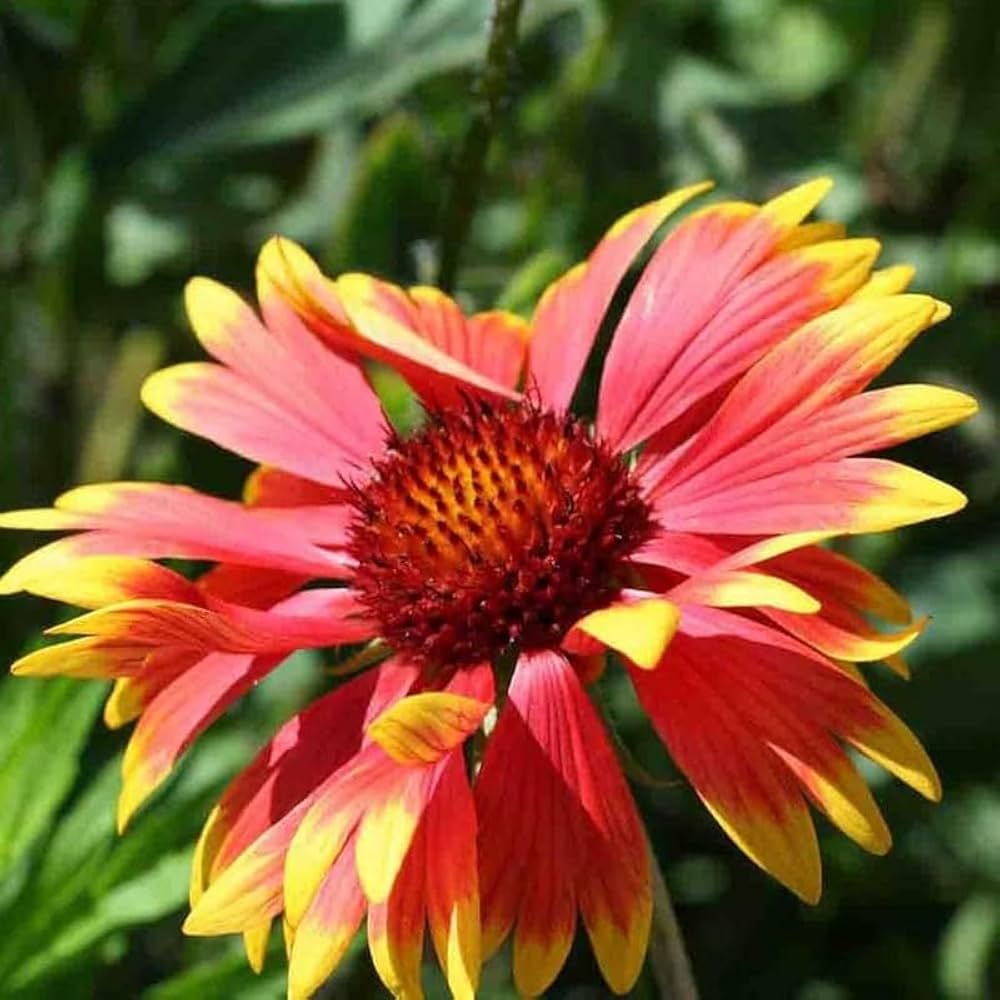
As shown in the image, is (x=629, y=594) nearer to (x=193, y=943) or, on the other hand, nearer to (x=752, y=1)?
(x=193, y=943)

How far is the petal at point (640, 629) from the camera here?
759mm

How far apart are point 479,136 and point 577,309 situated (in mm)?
149

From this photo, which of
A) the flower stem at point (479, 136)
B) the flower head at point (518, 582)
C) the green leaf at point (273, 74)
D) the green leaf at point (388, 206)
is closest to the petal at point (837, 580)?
the flower head at point (518, 582)

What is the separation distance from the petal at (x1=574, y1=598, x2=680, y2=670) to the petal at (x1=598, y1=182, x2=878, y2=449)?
0.74ft

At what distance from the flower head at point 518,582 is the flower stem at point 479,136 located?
0.33 ft

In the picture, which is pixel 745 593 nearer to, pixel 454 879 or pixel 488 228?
pixel 454 879

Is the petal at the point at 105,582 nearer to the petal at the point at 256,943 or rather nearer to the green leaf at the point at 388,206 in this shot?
the petal at the point at 256,943

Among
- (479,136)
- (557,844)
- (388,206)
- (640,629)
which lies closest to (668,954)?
(557,844)

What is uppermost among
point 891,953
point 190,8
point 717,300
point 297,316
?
point 190,8

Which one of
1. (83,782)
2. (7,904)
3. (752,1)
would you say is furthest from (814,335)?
(752,1)

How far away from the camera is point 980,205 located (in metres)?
1.59

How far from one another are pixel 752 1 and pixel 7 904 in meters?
1.13

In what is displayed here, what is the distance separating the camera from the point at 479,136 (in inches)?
46.8

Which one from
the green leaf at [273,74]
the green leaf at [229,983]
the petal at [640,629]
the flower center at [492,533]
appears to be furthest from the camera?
the green leaf at [273,74]
